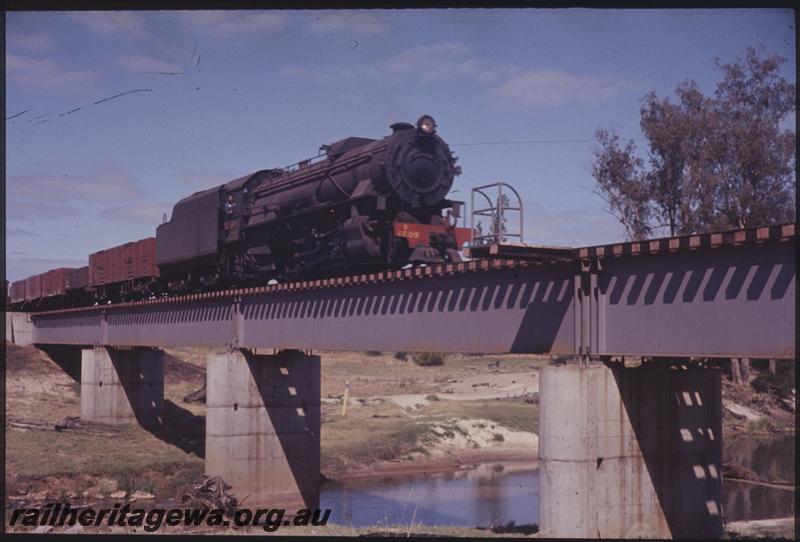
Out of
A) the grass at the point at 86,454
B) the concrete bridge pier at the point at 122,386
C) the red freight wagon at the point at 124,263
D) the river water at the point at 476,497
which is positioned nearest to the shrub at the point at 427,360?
the concrete bridge pier at the point at 122,386

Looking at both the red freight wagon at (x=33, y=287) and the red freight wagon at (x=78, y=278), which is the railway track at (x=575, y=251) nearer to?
the red freight wagon at (x=78, y=278)

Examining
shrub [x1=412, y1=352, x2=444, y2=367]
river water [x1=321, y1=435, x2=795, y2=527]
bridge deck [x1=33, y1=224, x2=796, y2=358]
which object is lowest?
river water [x1=321, y1=435, x2=795, y2=527]

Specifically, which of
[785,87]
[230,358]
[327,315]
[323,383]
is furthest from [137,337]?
[785,87]

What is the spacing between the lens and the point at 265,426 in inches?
1088

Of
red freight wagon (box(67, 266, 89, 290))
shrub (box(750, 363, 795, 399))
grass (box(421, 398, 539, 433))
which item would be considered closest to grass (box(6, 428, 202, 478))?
red freight wagon (box(67, 266, 89, 290))

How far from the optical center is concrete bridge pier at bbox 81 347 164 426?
4109 centimetres

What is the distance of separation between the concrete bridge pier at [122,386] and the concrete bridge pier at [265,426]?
1559 cm

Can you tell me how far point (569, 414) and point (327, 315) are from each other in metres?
9.96

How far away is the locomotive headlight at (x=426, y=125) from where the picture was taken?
24236mm

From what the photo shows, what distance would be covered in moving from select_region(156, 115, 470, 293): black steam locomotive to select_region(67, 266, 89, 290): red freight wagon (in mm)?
17269

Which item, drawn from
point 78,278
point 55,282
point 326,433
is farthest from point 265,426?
point 55,282

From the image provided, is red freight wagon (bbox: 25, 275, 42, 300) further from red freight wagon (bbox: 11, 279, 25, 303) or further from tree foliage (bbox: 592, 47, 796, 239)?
tree foliage (bbox: 592, 47, 796, 239)

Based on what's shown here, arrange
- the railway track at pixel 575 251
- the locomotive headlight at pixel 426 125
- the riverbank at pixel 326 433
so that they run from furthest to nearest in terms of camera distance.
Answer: the riverbank at pixel 326 433 < the locomotive headlight at pixel 426 125 < the railway track at pixel 575 251

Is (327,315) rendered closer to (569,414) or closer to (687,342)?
(569,414)
